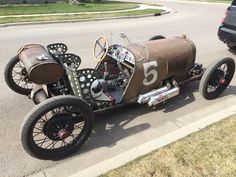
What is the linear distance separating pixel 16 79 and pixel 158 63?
289 cm

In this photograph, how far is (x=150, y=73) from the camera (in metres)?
5.53

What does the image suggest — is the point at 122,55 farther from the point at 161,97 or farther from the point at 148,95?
the point at 161,97

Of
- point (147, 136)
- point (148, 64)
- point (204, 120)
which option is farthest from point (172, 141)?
point (148, 64)

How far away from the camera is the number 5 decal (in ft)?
17.8

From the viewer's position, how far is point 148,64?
546 centimetres

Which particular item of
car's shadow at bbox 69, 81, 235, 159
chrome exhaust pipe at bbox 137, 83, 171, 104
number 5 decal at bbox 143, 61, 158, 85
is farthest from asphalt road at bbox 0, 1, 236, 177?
number 5 decal at bbox 143, 61, 158, 85

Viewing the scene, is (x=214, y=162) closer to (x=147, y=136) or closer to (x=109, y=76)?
(x=147, y=136)

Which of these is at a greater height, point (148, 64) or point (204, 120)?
point (148, 64)

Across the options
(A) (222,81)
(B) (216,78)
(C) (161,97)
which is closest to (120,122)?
(C) (161,97)

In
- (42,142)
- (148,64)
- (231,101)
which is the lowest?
(231,101)

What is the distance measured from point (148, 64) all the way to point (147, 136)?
1.27m

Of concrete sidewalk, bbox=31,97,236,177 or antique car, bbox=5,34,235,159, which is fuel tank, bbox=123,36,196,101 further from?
concrete sidewalk, bbox=31,97,236,177

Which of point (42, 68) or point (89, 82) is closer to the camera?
point (42, 68)

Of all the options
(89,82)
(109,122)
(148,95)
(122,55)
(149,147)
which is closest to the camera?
(149,147)
